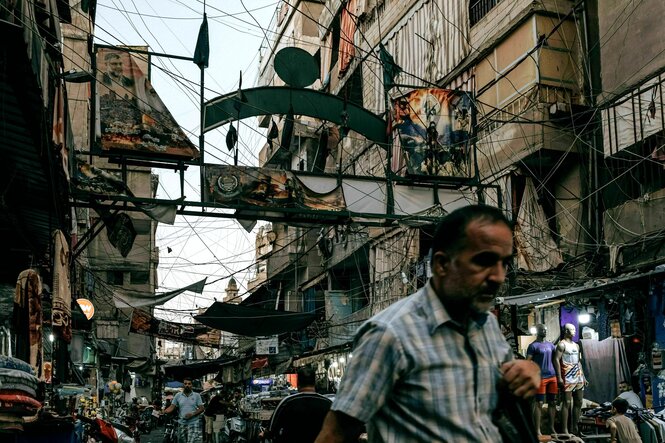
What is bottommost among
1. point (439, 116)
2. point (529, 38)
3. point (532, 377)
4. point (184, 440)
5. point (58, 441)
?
point (184, 440)

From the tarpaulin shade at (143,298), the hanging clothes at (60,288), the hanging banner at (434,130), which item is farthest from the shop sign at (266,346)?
the hanging clothes at (60,288)

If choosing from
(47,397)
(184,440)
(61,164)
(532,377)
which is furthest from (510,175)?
(532,377)

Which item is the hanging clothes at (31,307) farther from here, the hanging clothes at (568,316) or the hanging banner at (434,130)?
the hanging clothes at (568,316)

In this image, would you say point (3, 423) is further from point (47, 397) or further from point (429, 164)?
point (429, 164)

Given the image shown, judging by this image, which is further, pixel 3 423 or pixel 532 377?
pixel 3 423

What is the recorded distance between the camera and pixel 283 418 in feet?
22.6

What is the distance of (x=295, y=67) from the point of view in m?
17.2

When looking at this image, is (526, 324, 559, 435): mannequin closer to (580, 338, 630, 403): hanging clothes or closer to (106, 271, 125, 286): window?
(580, 338, 630, 403): hanging clothes

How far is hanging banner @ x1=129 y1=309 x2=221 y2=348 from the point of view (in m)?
24.0

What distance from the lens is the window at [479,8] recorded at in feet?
68.0

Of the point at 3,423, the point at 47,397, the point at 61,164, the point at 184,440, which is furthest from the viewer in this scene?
the point at 184,440

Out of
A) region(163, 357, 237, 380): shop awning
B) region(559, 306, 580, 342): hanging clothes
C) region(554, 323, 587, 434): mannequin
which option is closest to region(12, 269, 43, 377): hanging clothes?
region(554, 323, 587, 434): mannequin

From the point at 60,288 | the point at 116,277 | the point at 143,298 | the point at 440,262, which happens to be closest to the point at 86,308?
the point at 143,298

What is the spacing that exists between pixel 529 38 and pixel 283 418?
14.0 meters
